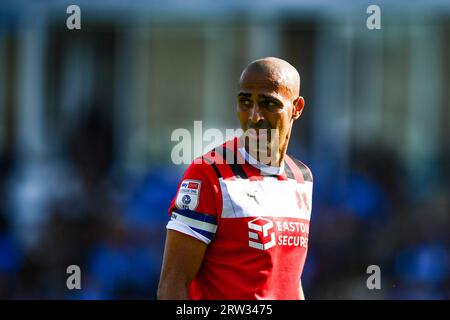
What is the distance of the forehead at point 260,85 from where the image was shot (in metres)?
4.58

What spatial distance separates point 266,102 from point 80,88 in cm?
883

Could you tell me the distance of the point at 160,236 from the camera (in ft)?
33.2

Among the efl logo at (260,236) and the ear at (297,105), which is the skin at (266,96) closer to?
the ear at (297,105)

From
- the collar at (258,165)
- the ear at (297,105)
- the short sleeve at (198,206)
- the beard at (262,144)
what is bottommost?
the short sleeve at (198,206)

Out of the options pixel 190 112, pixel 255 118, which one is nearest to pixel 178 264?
pixel 255 118

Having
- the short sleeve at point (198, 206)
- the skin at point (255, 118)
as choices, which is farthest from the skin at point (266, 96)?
the short sleeve at point (198, 206)

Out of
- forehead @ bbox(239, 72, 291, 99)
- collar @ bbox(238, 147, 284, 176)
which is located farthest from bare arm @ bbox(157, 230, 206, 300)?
forehead @ bbox(239, 72, 291, 99)

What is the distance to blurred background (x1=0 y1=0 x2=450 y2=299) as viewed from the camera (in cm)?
1044

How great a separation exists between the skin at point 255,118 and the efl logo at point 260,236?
0.24 m

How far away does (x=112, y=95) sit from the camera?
43.2 ft

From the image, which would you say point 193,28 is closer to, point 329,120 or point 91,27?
point 91,27

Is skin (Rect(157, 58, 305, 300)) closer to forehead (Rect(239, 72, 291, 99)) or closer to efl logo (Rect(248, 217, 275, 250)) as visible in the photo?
forehead (Rect(239, 72, 291, 99))

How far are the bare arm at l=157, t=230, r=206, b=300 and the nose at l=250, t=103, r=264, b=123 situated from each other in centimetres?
65

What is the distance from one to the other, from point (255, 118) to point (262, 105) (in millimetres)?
86
